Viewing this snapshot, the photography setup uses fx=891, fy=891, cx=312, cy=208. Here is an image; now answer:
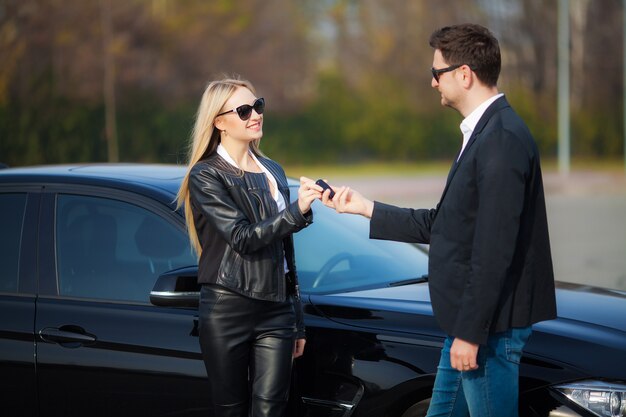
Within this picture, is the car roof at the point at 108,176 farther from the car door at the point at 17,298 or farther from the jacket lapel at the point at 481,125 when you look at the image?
the jacket lapel at the point at 481,125

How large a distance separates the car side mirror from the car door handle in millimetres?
440

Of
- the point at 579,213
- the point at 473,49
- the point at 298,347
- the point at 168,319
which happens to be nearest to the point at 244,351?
the point at 298,347

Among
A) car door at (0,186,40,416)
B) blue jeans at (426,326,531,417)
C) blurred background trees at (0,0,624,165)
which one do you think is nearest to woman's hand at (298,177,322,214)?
blue jeans at (426,326,531,417)

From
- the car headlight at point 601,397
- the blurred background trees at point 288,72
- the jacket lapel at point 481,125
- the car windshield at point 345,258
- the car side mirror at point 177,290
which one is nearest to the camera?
the jacket lapel at point 481,125

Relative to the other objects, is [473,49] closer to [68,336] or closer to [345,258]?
[345,258]

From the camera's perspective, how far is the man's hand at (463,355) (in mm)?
2664

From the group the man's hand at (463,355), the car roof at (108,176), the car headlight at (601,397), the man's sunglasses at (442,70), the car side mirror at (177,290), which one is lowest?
the car headlight at (601,397)

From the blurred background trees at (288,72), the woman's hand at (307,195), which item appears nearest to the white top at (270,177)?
the woman's hand at (307,195)

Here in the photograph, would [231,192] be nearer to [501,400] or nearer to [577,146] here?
[501,400]

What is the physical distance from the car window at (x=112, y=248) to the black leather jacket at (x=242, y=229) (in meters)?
0.52

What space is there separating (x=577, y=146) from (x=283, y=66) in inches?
515

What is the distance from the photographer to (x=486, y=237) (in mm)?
2611

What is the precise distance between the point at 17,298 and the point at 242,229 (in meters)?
1.30

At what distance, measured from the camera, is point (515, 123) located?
2717mm
